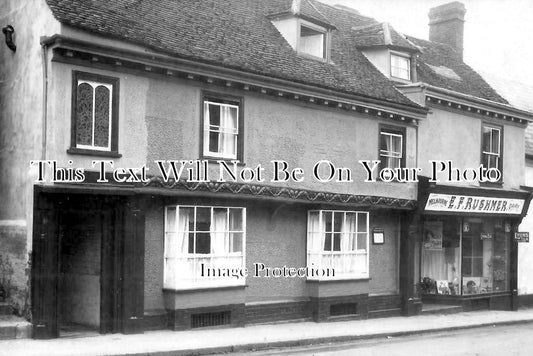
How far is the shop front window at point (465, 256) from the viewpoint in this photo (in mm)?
24219

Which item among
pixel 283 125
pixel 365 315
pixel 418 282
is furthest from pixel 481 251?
pixel 283 125

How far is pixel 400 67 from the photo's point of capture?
23.5 metres

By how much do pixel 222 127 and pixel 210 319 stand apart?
4.34 metres

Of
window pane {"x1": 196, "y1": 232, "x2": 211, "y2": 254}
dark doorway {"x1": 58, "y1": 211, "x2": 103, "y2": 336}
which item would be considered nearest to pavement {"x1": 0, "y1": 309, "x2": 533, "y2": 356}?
dark doorway {"x1": 58, "y1": 211, "x2": 103, "y2": 336}

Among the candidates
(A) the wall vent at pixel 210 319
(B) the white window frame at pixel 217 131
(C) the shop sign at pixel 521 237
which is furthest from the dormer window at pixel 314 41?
(C) the shop sign at pixel 521 237

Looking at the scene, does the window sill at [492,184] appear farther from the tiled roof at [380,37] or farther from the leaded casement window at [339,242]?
the leaded casement window at [339,242]

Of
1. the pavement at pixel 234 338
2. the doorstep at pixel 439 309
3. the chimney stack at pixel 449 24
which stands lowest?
the doorstep at pixel 439 309

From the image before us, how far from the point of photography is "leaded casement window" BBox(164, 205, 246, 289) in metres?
16.0

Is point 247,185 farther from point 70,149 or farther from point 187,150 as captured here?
point 70,149

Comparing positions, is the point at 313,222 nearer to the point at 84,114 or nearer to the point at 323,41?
the point at 323,41

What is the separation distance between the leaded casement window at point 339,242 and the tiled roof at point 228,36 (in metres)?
3.32

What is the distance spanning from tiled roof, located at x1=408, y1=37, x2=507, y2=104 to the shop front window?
14.4 ft

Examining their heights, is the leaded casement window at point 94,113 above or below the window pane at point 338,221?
above

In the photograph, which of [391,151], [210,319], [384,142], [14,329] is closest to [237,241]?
[210,319]
